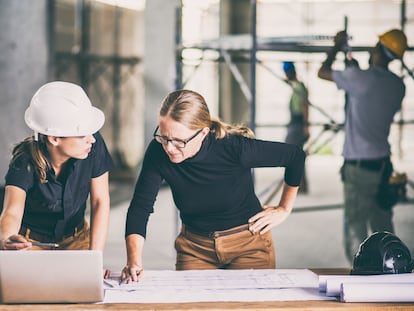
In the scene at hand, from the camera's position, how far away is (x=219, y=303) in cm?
245

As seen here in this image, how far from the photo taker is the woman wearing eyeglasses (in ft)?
9.77

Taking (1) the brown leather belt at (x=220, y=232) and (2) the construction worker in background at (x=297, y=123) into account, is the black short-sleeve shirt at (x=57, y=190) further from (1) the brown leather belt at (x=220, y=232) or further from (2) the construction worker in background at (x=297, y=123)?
(2) the construction worker in background at (x=297, y=123)

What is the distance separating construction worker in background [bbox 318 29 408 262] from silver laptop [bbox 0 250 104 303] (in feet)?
10.9

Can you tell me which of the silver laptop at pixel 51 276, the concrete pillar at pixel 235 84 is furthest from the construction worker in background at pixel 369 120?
the concrete pillar at pixel 235 84

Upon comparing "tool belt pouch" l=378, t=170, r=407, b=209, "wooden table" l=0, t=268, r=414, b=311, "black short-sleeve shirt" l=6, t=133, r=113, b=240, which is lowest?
"tool belt pouch" l=378, t=170, r=407, b=209

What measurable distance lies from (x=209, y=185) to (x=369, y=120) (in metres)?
2.63

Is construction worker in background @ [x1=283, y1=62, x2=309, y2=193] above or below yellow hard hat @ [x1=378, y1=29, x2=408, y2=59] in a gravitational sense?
below

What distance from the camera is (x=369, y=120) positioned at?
5.50 meters

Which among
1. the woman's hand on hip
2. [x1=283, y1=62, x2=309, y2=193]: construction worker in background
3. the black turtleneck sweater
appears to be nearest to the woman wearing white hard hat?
the black turtleneck sweater

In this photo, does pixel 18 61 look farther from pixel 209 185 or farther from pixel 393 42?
pixel 209 185

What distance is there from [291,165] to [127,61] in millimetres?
9837

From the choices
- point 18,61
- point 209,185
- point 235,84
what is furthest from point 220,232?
point 235,84

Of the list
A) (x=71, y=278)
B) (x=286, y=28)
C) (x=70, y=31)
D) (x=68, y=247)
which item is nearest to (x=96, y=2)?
(x=70, y=31)

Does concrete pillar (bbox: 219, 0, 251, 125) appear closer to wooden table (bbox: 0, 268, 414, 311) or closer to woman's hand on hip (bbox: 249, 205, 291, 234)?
woman's hand on hip (bbox: 249, 205, 291, 234)
